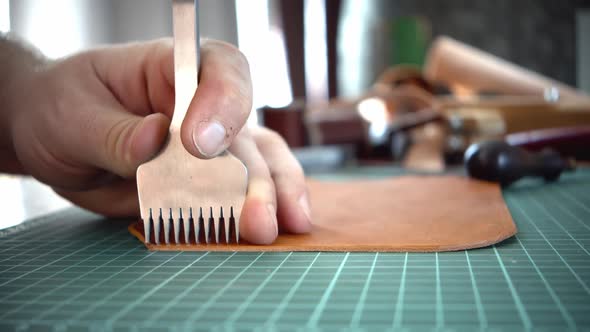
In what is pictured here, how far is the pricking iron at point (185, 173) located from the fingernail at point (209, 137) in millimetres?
33

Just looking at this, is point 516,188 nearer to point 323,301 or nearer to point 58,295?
point 323,301

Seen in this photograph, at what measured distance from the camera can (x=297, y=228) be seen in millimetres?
789

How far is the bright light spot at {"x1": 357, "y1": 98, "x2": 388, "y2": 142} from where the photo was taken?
230 centimetres

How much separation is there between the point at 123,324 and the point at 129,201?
539mm

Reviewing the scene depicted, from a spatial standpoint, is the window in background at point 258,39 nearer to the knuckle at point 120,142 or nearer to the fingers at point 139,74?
the fingers at point 139,74

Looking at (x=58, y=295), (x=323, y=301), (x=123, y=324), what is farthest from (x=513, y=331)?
(x=58, y=295)

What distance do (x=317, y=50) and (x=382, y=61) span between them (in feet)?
4.12

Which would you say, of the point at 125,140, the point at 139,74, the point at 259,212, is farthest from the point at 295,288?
the point at 139,74

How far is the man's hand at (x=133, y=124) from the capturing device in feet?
2.24

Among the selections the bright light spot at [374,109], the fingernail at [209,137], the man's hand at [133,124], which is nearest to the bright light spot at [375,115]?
the bright light spot at [374,109]

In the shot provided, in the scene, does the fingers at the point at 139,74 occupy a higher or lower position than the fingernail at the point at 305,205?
higher

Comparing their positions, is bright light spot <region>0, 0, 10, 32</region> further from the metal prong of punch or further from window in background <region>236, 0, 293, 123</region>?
the metal prong of punch

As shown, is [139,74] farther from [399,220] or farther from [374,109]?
[374,109]

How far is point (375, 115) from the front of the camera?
236 centimetres
